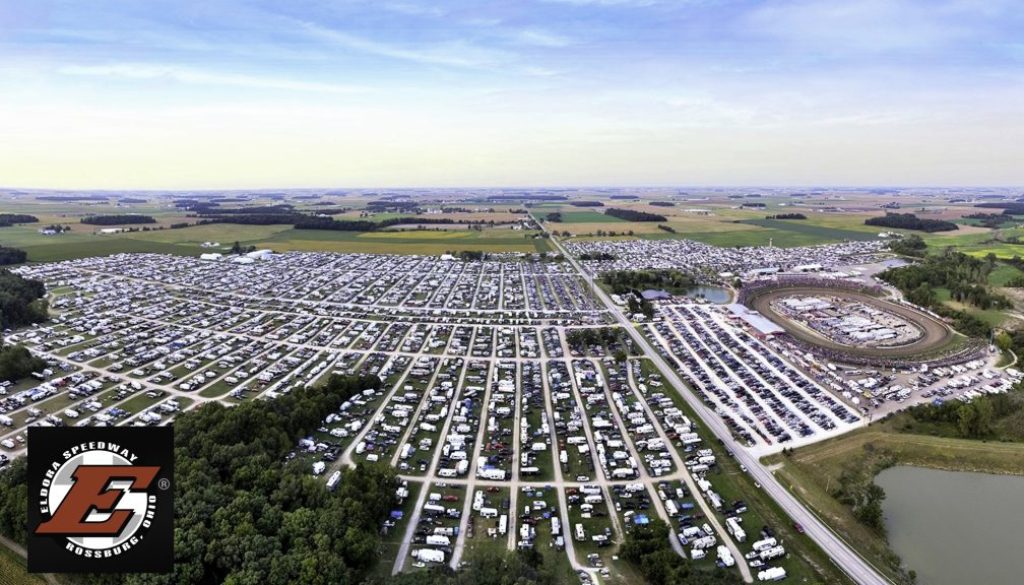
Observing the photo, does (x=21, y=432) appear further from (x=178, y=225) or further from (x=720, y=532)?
(x=178, y=225)

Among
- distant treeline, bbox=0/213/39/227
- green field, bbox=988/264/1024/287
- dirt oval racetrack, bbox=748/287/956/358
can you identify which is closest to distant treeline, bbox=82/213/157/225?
distant treeline, bbox=0/213/39/227

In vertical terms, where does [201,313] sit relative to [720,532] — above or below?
above

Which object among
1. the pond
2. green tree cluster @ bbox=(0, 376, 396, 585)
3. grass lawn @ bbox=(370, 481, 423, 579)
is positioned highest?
the pond

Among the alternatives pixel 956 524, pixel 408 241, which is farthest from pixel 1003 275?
pixel 408 241

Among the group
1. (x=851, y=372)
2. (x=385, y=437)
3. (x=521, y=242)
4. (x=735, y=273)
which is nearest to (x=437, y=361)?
(x=385, y=437)

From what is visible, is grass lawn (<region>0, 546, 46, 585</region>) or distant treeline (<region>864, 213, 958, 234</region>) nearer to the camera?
grass lawn (<region>0, 546, 46, 585</region>)

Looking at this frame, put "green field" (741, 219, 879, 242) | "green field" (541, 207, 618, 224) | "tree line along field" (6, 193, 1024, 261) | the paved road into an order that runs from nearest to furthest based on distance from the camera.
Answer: the paved road, "tree line along field" (6, 193, 1024, 261), "green field" (741, 219, 879, 242), "green field" (541, 207, 618, 224)

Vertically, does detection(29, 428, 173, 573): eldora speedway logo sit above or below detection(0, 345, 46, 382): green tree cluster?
above

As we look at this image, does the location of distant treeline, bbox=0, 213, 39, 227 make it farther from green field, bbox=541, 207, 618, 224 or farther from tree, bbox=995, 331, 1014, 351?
tree, bbox=995, 331, 1014, 351
